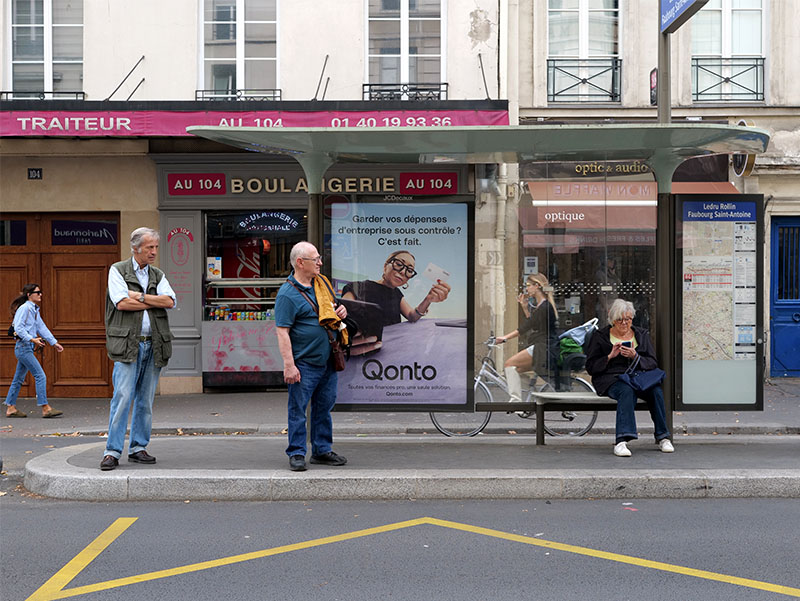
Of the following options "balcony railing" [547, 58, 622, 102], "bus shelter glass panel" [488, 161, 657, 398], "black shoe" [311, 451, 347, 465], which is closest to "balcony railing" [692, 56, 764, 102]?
"balcony railing" [547, 58, 622, 102]

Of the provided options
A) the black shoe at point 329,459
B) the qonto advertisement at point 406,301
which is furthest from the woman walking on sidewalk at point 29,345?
the black shoe at point 329,459

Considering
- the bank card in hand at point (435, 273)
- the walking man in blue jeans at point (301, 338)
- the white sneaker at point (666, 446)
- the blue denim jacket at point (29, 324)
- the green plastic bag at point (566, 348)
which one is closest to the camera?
the walking man in blue jeans at point (301, 338)

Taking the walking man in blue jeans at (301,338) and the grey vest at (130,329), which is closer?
the walking man in blue jeans at (301,338)

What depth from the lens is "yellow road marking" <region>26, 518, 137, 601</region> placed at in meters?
4.48

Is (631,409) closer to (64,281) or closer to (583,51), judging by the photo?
(583,51)

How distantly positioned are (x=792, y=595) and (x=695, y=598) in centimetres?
51

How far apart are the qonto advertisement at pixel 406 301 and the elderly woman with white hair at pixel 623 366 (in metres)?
1.22

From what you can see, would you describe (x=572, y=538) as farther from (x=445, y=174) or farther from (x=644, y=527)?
(x=445, y=174)

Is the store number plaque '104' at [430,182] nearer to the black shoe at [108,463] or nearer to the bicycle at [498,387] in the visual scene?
the bicycle at [498,387]

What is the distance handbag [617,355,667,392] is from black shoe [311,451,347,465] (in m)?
2.50

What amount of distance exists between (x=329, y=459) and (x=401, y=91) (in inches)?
330

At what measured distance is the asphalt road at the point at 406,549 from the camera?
4.50m

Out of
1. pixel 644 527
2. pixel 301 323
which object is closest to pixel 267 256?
pixel 301 323

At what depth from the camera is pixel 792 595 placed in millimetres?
4379
